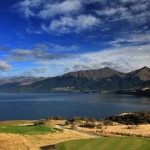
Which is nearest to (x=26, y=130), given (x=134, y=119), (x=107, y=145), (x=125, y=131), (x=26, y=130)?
(x=26, y=130)

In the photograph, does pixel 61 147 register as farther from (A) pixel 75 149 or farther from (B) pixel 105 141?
(B) pixel 105 141

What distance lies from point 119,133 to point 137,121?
94.0 ft

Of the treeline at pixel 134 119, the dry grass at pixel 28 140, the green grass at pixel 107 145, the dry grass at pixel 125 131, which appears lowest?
the treeline at pixel 134 119

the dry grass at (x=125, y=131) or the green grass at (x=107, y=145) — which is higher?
the green grass at (x=107, y=145)

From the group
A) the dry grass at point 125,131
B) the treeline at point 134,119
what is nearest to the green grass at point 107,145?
the dry grass at point 125,131

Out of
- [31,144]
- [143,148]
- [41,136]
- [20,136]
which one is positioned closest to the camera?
[143,148]

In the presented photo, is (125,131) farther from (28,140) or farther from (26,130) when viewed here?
(28,140)

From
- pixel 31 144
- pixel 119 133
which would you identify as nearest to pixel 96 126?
pixel 119 133

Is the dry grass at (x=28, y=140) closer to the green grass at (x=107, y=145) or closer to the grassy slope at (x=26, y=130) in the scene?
Result: the grassy slope at (x=26, y=130)

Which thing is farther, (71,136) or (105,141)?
(71,136)

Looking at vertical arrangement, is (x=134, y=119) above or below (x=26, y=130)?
below

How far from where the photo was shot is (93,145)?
3005 cm

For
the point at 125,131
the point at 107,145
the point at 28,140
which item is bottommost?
the point at 125,131

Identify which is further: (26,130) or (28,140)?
(26,130)
